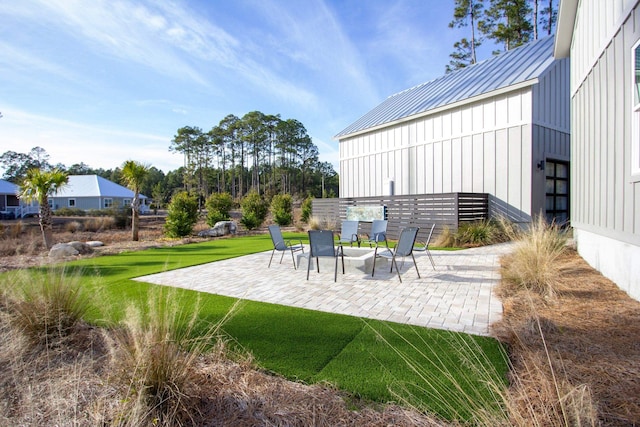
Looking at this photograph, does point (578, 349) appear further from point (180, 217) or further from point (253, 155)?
point (253, 155)

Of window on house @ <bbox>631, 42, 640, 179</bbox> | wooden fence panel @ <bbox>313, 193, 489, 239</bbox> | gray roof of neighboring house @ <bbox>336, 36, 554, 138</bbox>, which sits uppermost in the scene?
gray roof of neighboring house @ <bbox>336, 36, 554, 138</bbox>

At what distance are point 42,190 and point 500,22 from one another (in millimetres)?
27436

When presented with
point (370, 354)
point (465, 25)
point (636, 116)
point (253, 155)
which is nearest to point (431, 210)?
point (636, 116)

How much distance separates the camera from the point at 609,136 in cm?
465

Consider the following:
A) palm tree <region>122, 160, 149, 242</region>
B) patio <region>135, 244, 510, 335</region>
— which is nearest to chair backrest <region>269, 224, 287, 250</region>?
patio <region>135, 244, 510, 335</region>

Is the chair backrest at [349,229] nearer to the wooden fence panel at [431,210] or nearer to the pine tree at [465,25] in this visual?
the wooden fence panel at [431,210]

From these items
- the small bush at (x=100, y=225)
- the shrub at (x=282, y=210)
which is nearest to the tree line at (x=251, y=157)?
the small bush at (x=100, y=225)

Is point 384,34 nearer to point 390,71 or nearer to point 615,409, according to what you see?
point 390,71

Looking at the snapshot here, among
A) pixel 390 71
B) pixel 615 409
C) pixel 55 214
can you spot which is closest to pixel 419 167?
pixel 390 71

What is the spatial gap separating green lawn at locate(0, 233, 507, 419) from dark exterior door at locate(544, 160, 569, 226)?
Answer: 1085 cm

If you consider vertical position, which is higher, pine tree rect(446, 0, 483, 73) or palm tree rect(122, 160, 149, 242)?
pine tree rect(446, 0, 483, 73)

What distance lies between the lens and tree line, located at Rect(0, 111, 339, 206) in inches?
1850

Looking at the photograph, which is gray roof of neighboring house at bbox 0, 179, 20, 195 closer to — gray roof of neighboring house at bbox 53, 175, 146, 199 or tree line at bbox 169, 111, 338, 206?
gray roof of neighboring house at bbox 53, 175, 146, 199

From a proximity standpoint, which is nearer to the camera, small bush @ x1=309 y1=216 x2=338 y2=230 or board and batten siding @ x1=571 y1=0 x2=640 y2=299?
board and batten siding @ x1=571 y1=0 x2=640 y2=299
